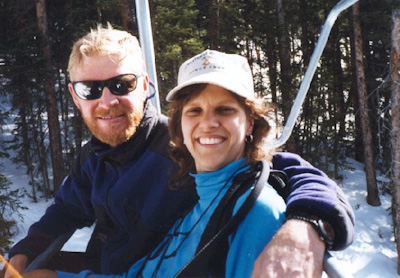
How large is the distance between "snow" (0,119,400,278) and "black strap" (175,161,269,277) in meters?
7.52

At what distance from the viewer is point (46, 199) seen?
13.3 m

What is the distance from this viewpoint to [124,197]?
2191mm

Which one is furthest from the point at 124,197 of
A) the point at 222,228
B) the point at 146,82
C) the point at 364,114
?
the point at 364,114

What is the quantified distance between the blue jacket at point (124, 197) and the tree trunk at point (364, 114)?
10.3 meters

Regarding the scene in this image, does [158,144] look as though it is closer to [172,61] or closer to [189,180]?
[189,180]

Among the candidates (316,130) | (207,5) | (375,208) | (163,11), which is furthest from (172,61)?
(375,208)

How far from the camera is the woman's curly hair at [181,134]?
1.69 m

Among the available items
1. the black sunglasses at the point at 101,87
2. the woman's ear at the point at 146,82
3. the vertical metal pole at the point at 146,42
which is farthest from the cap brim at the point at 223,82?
the vertical metal pole at the point at 146,42

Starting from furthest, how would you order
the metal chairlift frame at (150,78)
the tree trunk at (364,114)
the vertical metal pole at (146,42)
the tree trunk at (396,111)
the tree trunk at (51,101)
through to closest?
the tree trunk at (364,114) < the tree trunk at (51,101) < the tree trunk at (396,111) < the vertical metal pole at (146,42) < the metal chairlift frame at (150,78)

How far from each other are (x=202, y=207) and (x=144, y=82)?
92cm

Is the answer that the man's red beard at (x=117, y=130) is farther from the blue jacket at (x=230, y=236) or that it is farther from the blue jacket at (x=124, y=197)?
the blue jacket at (x=230, y=236)

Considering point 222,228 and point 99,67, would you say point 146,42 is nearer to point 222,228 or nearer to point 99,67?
point 99,67

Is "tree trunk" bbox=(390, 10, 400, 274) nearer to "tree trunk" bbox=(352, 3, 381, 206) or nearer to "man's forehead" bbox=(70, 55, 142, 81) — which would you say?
"tree trunk" bbox=(352, 3, 381, 206)

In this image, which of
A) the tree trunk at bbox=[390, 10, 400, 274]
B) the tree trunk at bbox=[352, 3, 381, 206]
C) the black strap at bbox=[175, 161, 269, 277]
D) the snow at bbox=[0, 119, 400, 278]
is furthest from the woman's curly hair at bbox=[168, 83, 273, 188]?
the tree trunk at bbox=[352, 3, 381, 206]
